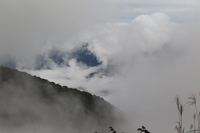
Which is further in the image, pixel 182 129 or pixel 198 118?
pixel 198 118

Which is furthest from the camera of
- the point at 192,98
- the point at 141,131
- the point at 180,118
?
the point at 192,98

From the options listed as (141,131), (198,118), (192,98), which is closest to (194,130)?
(198,118)

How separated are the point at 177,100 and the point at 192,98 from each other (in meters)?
0.48

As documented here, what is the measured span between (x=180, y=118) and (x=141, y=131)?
1.13m

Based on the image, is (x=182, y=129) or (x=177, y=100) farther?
(x=177, y=100)

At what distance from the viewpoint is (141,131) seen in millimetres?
6711

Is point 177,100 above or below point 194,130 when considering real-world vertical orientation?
above

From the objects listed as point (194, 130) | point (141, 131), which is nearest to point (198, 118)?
point (194, 130)

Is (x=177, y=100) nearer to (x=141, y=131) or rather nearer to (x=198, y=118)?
(x=198, y=118)

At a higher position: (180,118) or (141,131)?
(180,118)

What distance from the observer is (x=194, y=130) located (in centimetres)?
746

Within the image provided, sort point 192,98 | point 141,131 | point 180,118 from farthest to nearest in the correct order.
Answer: point 192,98 < point 180,118 < point 141,131

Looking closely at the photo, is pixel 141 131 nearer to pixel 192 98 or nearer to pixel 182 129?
pixel 182 129

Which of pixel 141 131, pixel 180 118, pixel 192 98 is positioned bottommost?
pixel 141 131
